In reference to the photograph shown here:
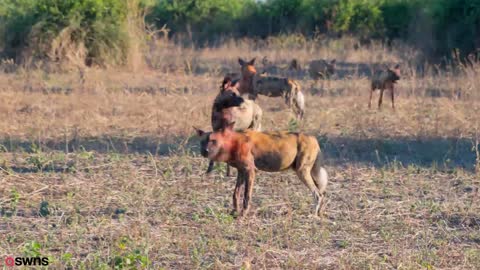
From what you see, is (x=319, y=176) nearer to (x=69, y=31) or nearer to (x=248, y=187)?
(x=248, y=187)


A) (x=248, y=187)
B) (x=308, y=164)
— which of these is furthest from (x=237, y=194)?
(x=308, y=164)

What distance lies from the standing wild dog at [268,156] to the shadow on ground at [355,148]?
2553 millimetres

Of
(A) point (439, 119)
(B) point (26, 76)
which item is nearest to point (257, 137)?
(A) point (439, 119)

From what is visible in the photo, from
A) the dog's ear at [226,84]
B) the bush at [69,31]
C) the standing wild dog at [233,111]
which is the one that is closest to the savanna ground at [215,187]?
the standing wild dog at [233,111]

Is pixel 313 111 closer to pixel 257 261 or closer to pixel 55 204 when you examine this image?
pixel 55 204

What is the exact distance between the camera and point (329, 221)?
700 cm

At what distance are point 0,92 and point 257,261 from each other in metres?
10.9

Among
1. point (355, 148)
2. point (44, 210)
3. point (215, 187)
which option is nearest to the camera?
point (44, 210)

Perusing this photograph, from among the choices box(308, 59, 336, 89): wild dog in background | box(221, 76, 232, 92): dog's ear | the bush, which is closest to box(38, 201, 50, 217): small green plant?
box(221, 76, 232, 92): dog's ear

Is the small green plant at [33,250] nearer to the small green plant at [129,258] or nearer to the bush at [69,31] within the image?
the small green plant at [129,258]

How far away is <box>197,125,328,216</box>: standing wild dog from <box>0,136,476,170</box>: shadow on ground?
101 inches

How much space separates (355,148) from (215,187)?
9.98ft

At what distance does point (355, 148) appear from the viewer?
10625 mm

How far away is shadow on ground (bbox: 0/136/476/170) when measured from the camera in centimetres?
991
